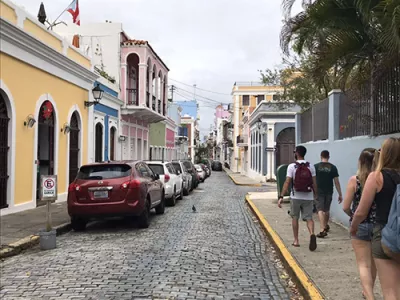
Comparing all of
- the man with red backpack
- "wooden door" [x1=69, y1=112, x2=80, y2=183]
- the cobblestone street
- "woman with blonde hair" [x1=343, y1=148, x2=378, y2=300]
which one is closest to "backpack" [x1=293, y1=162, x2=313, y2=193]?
the man with red backpack

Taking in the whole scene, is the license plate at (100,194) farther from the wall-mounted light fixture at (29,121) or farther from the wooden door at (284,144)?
the wooden door at (284,144)

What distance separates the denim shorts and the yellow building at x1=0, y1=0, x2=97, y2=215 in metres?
9.79

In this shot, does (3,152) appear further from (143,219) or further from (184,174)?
(184,174)

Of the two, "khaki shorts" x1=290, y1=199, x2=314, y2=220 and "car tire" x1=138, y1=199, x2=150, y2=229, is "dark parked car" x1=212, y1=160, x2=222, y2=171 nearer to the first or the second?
"car tire" x1=138, y1=199, x2=150, y2=229

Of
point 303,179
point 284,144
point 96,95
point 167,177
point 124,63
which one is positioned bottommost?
point 167,177

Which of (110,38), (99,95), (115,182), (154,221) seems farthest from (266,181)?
(115,182)

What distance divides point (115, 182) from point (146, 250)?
2526 millimetres

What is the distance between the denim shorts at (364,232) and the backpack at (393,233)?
80 cm

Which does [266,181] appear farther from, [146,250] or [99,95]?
[146,250]

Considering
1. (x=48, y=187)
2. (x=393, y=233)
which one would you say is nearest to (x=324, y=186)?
(x=48, y=187)

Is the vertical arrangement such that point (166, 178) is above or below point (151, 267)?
above

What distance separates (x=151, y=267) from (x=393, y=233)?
412 centimetres

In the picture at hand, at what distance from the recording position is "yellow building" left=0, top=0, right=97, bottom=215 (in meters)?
11.7

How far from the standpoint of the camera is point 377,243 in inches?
146
